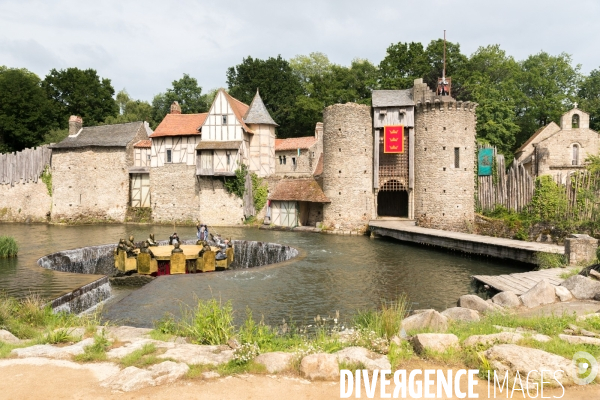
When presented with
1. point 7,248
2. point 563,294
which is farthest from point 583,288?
point 7,248

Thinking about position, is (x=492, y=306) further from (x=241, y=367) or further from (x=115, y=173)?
(x=115, y=173)

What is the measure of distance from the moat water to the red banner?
7.97m

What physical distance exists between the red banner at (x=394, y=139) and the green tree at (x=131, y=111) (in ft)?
93.1

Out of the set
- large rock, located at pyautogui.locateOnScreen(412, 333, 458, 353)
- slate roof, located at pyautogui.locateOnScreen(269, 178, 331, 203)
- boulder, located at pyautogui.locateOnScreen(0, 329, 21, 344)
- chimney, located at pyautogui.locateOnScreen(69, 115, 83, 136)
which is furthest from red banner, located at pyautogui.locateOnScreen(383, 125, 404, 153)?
chimney, located at pyautogui.locateOnScreen(69, 115, 83, 136)

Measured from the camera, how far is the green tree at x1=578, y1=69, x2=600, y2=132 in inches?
1516

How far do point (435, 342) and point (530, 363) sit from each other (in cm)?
119

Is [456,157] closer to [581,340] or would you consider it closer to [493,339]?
[581,340]

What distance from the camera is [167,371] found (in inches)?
213

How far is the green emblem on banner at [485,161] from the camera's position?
25797 mm

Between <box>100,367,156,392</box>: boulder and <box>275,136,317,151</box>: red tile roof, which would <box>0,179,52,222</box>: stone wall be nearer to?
<box>275,136,317,151</box>: red tile roof

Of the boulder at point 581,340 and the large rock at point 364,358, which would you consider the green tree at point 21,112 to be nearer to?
the large rock at point 364,358

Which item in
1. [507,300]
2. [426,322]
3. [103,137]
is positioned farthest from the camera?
[103,137]

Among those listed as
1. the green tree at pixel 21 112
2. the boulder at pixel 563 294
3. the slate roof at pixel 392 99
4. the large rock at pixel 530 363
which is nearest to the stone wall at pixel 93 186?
the green tree at pixel 21 112

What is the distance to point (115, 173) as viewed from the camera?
33.3 m
